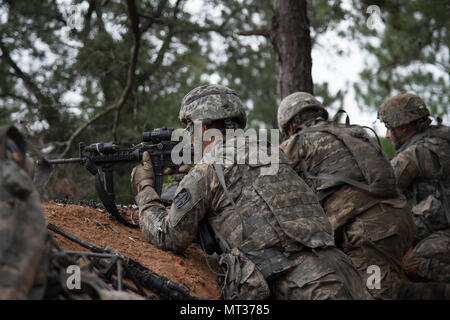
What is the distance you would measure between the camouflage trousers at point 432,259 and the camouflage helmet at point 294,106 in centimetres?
177

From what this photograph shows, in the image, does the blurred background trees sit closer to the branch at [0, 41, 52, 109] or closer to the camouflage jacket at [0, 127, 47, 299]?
the branch at [0, 41, 52, 109]

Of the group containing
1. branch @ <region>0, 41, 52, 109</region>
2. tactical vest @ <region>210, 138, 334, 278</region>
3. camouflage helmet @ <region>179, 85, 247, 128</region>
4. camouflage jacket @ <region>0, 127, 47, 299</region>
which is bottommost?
camouflage jacket @ <region>0, 127, 47, 299</region>

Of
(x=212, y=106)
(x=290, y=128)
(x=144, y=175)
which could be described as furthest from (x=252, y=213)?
(x=290, y=128)

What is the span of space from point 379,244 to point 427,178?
4.78 ft

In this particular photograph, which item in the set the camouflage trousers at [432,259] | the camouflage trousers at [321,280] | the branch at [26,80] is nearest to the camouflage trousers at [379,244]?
the camouflage trousers at [432,259]

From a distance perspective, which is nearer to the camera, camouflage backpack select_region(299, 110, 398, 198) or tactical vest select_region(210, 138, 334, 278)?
tactical vest select_region(210, 138, 334, 278)

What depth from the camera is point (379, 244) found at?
4992 mm

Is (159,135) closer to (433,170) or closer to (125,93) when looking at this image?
(433,170)

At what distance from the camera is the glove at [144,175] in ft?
16.0

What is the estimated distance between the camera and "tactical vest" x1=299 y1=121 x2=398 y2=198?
5000 millimetres

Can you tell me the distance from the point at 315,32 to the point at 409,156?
301 inches

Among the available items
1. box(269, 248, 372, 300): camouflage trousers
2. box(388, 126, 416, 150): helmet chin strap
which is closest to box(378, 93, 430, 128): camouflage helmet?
box(388, 126, 416, 150): helmet chin strap

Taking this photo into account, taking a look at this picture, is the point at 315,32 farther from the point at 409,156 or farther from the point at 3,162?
the point at 3,162

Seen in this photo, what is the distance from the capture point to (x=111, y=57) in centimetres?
991
